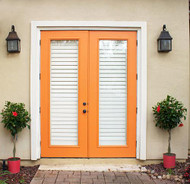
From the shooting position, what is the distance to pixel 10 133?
4719 mm

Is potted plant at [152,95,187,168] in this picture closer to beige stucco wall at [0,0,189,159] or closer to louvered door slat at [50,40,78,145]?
beige stucco wall at [0,0,189,159]

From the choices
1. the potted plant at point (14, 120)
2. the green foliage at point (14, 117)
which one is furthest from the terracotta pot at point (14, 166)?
the green foliage at point (14, 117)

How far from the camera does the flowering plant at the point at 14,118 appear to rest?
4.29 m

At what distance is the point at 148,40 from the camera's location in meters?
4.72

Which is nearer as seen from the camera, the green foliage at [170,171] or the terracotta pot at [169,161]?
the green foliage at [170,171]

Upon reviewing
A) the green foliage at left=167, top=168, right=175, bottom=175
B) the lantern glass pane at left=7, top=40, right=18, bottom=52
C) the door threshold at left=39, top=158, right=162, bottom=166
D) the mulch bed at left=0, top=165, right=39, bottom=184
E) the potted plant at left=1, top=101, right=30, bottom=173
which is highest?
the lantern glass pane at left=7, top=40, right=18, bottom=52

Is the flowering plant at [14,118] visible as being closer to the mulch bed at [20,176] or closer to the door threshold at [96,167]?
the mulch bed at [20,176]

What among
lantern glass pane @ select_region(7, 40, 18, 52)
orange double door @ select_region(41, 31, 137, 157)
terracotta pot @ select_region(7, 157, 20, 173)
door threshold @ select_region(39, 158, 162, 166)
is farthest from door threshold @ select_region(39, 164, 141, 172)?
lantern glass pane @ select_region(7, 40, 18, 52)

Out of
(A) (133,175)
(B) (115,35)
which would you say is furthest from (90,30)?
(A) (133,175)

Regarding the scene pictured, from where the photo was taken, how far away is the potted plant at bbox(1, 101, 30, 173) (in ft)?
14.1

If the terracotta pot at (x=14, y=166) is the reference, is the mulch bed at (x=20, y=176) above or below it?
below

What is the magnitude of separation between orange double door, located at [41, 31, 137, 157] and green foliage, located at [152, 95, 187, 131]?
498 millimetres

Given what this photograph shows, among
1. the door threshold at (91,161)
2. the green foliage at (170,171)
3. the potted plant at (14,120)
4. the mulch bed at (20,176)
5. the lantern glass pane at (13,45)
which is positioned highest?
the lantern glass pane at (13,45)

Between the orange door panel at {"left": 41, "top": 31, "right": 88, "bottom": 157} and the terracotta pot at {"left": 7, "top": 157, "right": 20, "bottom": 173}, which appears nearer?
the terracotta pot at {"left": 7, "top": 157, "right": 20, "bottom": 173}
